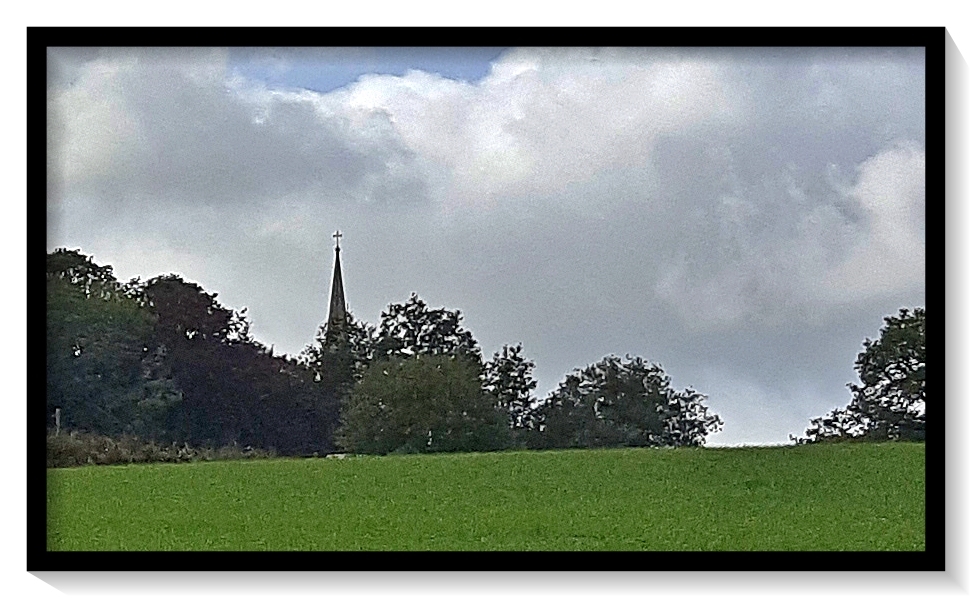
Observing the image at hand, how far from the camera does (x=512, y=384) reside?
10.7 ft

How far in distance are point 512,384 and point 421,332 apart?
0.23 metres

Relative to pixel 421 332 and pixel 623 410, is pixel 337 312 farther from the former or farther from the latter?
pixel 623 410

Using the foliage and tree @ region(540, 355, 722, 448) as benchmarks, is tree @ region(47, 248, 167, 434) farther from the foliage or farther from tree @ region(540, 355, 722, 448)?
tree @ region(540, 355, 722, 448)

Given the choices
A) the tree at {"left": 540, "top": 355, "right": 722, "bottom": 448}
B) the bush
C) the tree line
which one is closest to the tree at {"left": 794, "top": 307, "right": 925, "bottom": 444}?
the tree line

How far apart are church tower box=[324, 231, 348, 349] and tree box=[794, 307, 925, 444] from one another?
1.00 m

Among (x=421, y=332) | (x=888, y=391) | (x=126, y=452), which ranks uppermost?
(x=421, y=332)

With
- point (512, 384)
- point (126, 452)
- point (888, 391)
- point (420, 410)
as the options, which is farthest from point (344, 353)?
point (888, 391)

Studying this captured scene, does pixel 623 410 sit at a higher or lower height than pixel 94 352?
lower

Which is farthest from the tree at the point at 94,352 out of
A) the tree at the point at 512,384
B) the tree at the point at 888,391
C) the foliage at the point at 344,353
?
the tree at the point at 888,391

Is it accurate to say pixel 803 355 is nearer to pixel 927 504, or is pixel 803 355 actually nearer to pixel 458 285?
pixel 927 504

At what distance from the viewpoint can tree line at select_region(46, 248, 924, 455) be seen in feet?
10.6

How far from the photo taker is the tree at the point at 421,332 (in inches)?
128

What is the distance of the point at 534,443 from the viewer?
3.26 meters

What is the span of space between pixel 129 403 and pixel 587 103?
1.17 metres
